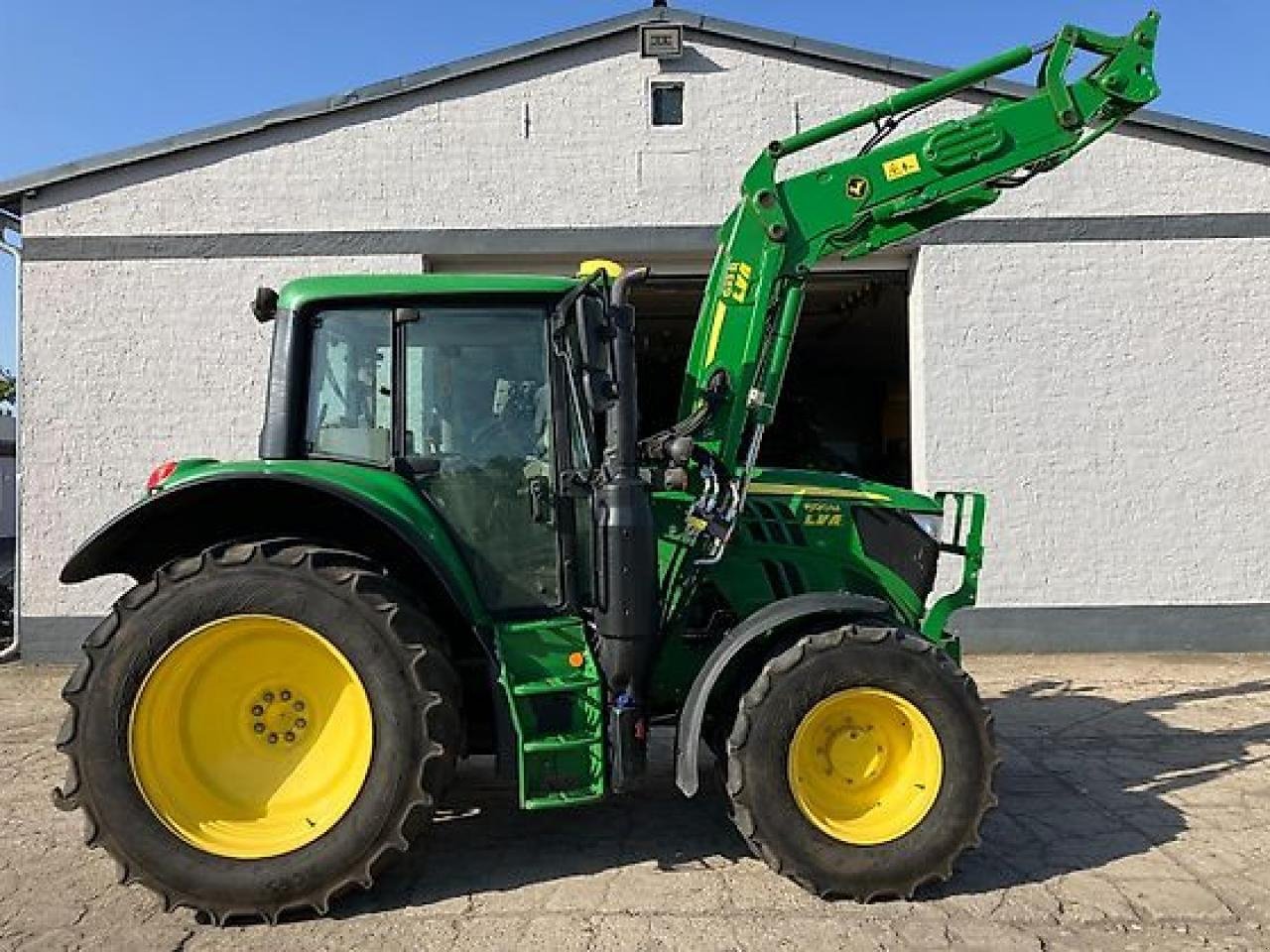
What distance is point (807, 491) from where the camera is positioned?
180 inches

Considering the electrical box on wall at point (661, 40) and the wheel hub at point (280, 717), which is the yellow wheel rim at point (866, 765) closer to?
the wheel hub at point (280, 717)

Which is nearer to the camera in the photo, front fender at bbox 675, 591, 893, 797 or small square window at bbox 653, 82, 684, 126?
front fender at bbox 675, 591, 893, 797

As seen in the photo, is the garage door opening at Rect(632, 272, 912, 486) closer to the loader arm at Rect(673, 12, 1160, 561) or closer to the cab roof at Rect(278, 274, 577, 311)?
the loader arm at Rect(673, 12, 1160, 561)

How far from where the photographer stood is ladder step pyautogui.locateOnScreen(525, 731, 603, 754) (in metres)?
3.53

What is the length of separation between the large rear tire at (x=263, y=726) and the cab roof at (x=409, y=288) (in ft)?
A: 3.36

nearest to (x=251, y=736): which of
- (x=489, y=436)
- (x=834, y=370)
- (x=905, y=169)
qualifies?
(x=489, y=436)

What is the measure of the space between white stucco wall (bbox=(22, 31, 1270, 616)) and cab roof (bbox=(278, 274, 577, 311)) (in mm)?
4839

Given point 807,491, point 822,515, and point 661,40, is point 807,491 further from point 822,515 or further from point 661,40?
point 661,40

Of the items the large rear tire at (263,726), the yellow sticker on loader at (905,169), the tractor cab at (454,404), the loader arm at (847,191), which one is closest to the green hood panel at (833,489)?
the loader arm at (847,191)

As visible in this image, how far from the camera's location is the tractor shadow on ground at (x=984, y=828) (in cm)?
384

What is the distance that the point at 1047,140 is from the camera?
4.33 m

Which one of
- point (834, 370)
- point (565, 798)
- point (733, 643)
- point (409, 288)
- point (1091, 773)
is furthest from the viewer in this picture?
point (834, 370)

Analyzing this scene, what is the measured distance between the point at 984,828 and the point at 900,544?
4.36ft

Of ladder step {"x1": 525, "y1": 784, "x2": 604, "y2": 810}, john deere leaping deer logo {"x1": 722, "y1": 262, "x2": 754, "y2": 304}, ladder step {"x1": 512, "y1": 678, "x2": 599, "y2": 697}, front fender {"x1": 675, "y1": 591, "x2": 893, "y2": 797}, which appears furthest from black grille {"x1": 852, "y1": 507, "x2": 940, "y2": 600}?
ladder step {"x1": 525, "y1": 784, "x2": 604, "y2": 810}
